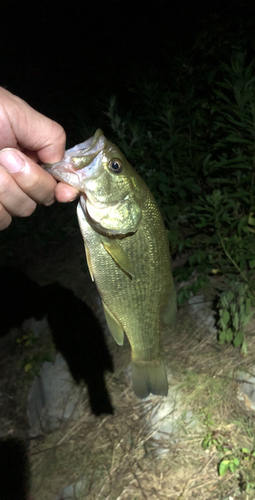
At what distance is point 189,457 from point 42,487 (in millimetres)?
1284

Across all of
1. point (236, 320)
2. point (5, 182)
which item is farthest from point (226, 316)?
point (5, 182)

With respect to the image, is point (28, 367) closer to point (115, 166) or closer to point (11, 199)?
point (11, 199)

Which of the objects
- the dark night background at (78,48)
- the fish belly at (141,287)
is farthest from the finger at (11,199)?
the dark night background at (78,48)

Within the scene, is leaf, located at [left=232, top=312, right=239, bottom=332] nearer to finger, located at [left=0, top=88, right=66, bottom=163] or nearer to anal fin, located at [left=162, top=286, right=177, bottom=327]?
anal fin, located at [left=162, top=286, right=177, bottom=327]

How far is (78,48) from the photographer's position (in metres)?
8.45

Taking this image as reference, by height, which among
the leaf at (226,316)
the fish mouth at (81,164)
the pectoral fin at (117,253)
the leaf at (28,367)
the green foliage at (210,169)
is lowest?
the leaf at (28,367)

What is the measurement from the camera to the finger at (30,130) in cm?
135

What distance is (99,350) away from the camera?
3.58 metres

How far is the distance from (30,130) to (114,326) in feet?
3.56

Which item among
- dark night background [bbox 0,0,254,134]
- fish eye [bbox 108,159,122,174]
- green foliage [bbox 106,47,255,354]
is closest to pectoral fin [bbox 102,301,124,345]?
fish eye [bbox 108,159,122,174]

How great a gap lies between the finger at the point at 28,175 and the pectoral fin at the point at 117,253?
382mm

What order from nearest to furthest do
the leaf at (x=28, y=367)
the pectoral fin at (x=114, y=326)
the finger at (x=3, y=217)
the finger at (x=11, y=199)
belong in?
the finger at (x=11, y=199)
the finger at (x=3, y=217)
the pectoral fin at (x=114, y=326)
the leaf at (x=28, y=367)

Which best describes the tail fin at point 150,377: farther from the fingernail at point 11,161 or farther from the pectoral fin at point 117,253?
the fingernail at point 11,161

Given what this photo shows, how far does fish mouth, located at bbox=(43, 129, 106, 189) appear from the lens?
1477 millimetres
